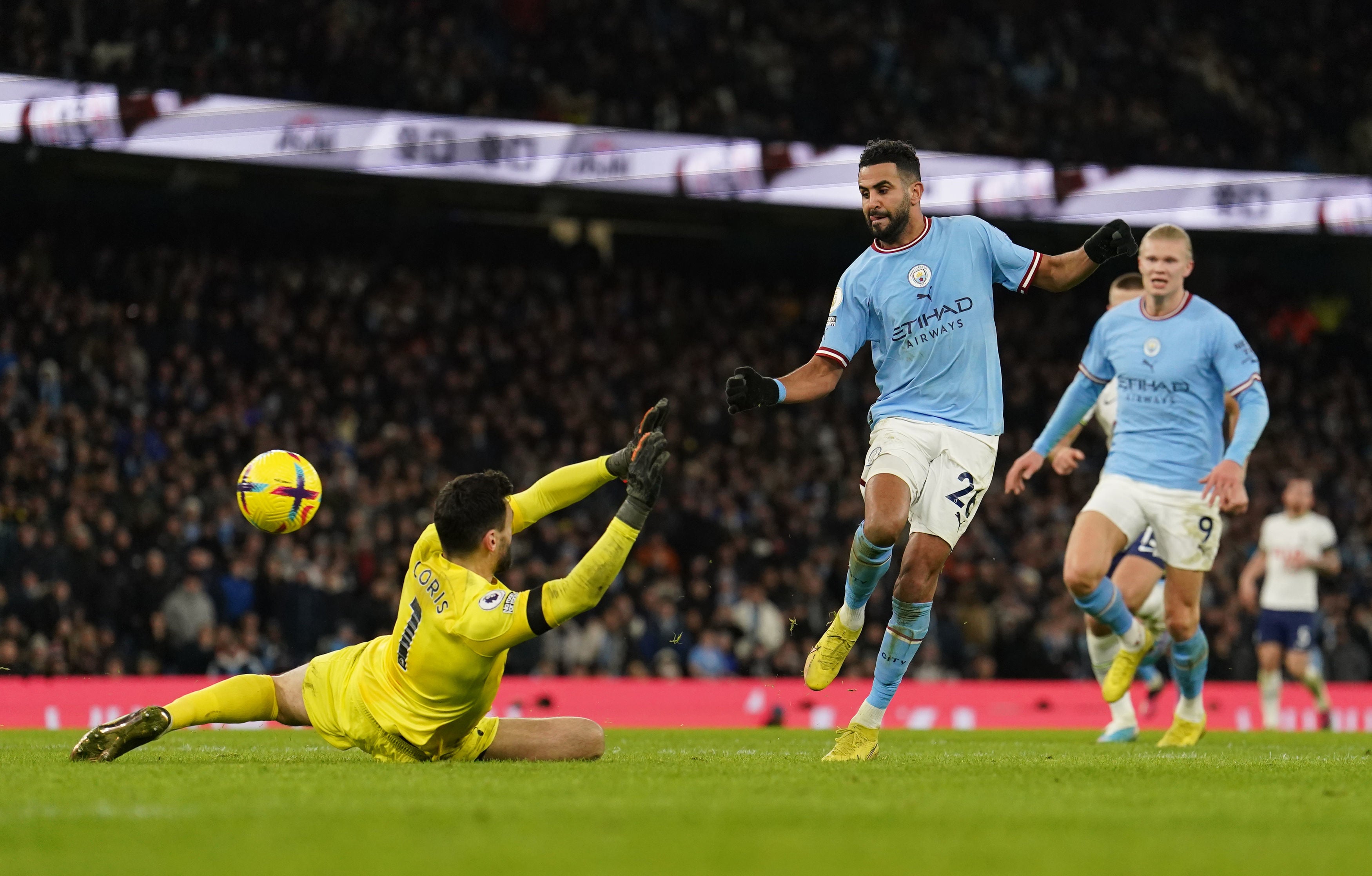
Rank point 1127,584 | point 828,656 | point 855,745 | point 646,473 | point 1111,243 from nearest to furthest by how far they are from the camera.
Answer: point 646,473
point 1111,243
point 855,745
point 828,656
point 1127,584

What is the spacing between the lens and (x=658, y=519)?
1847 centimetres

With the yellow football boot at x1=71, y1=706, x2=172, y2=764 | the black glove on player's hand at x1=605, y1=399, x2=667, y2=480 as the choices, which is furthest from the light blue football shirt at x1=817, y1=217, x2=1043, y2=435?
the yellow football boot at x1=71, y1=706, x2=172, y2=764

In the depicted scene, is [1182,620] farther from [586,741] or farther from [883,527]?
[586,741]

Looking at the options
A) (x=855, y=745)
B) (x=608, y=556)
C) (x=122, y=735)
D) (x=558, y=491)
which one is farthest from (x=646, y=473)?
(x=122, y=735)

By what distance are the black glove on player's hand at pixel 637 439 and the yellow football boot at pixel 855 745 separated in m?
1.53

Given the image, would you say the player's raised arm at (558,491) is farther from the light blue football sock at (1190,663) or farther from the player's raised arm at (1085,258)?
the light blue football sock at (1190,663)

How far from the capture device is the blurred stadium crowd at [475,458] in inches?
607

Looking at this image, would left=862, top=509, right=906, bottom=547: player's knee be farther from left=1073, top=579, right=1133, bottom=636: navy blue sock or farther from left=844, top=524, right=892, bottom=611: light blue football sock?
left=1073, top=579, right=1133, bottom=636: navy blue sock

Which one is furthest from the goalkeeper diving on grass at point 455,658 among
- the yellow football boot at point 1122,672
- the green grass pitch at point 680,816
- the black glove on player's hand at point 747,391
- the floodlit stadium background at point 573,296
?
the floodlit stadium background at point 573,296

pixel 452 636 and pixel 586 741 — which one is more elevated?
pixel 452 636

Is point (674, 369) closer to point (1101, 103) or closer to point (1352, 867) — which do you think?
point (1101, 103)

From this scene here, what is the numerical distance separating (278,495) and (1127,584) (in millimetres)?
5023

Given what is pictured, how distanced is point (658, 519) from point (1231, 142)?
11.9m

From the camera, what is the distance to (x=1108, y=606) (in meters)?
9.06
